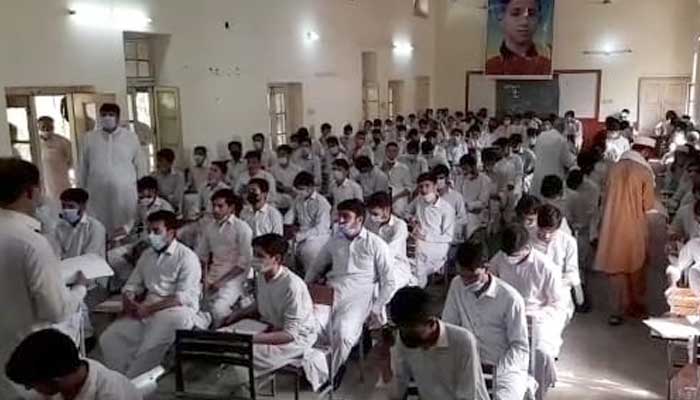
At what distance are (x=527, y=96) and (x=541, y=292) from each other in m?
15.1

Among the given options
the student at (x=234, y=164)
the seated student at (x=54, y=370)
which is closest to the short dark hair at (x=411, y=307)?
the seated student at (x=54, y=370)

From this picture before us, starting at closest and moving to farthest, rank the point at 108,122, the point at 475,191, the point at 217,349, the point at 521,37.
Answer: the point at 217,349 → the point at 108,122 → the point at 475,191 → the point at 521,37

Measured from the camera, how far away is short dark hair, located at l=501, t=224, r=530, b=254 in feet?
14.3

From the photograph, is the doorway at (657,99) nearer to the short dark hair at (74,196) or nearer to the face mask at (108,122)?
the face mask at (108,122)

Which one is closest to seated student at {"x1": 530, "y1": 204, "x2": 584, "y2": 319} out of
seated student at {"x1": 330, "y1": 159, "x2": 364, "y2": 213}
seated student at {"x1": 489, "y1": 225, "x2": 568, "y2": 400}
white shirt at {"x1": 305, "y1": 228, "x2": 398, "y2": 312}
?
seated student at {"x1": 489, "y1": 225, "x2": 568, "y2": 400}

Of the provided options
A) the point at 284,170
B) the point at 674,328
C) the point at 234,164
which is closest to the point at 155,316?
the point at 674,328

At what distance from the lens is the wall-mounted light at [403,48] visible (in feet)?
54.9

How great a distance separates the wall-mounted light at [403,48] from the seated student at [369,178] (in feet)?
26.9

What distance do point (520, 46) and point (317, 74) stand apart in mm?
7811

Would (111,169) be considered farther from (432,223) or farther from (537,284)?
(537,284)

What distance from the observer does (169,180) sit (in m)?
8.17

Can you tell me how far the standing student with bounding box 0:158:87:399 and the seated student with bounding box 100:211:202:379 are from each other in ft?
6.15

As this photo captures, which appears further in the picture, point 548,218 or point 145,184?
point 145,184

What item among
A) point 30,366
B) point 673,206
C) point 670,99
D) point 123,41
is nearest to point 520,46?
point 670,99
